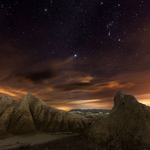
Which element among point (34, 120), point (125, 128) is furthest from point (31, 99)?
point (125, 128)

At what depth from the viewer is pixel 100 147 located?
81.6 ft

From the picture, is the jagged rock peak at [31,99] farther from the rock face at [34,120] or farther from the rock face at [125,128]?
the rock face at [125,128]

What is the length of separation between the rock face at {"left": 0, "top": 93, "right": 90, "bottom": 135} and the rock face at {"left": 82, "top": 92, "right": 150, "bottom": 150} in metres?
18.5

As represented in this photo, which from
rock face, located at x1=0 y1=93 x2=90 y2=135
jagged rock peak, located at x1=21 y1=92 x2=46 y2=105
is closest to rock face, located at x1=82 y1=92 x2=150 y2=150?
rock face, located at x1=0 y1=93 x2=90 y2=135

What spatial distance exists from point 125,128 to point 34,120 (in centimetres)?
3328

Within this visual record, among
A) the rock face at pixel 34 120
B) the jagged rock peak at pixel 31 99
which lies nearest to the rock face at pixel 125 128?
the rock face at pixel 34 120

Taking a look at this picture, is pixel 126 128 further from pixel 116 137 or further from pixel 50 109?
pixel 50 109

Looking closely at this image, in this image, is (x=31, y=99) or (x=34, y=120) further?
(x=31, y=99)

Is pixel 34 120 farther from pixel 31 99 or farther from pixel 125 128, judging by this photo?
pixel 125 128

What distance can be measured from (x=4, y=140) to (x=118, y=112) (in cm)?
3054

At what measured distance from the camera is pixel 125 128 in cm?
2591

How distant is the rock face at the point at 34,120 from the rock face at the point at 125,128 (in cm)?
1847

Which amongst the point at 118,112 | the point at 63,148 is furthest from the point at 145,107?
the point at 63,148

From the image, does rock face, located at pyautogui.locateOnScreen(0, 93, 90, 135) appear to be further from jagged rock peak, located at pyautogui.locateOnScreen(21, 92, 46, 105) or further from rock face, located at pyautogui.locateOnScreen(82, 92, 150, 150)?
rock face, located at pyautogui.locateOnScreen(82, 92, 150, 150)
